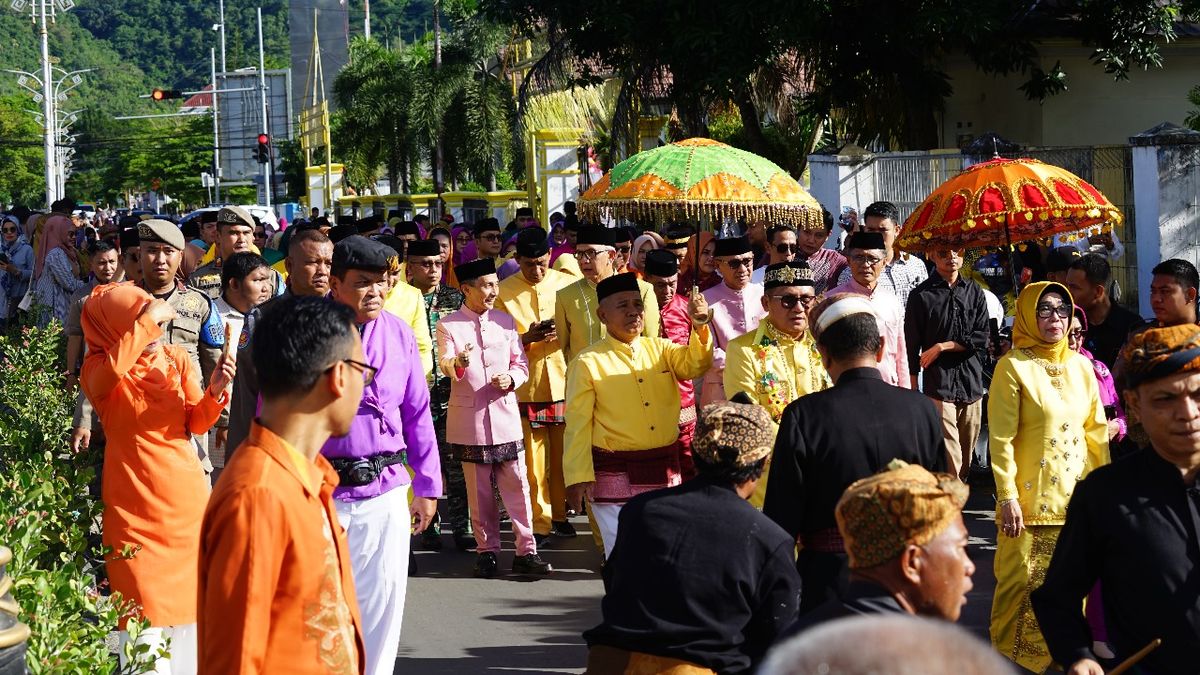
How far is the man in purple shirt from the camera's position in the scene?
19.7ft

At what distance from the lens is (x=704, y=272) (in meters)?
11.3

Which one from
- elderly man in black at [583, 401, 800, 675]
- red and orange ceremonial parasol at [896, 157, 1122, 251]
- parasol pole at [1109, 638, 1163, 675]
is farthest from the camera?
red and orange ceremonial parasol at [896, 157, 1122, 251]

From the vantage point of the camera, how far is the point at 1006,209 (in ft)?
29.1

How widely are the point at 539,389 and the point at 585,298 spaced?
690mm

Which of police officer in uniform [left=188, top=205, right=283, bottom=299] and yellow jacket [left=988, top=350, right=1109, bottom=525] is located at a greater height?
police officer in uniform [left=188, top=205, right=283, bottom=299]

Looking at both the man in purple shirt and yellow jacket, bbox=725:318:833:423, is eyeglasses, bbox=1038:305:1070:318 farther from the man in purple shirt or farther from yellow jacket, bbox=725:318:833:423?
the man in purple shirt

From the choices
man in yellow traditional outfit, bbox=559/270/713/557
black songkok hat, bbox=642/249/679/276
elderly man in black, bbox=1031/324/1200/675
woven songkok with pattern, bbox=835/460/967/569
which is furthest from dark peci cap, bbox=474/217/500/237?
woven songkok with pattern, bbox=835/460/967/569

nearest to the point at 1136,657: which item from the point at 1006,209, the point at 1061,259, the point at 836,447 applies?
the point at 836,447

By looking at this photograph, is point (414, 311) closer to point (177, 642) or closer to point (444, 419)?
point (444, 419)

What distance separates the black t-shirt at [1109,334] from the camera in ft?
29.8

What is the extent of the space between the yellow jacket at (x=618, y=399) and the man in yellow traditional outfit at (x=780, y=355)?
0.53 meters

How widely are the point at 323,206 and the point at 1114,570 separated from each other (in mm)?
59699

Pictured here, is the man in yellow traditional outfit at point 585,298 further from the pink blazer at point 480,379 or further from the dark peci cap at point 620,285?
the dark peci cap at point 620,285

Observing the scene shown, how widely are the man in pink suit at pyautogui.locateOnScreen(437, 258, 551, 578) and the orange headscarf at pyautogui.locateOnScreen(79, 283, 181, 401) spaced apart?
2.87 meters
